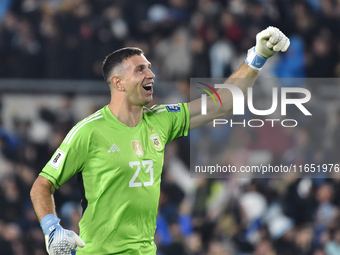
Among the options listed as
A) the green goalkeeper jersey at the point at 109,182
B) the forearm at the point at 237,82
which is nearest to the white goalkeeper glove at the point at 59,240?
the green goalkeeper jersey at the point at 109,182

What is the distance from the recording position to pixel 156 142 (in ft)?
13.5

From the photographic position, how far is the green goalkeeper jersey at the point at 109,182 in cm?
382

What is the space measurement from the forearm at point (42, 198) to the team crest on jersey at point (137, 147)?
0.63 meters

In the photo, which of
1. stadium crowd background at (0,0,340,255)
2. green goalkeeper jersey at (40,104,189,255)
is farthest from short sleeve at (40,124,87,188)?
stadium crowd background at (0,0,340,255)

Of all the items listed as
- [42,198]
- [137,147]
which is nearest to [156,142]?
[137,147]

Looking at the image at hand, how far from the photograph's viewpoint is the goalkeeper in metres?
3.81

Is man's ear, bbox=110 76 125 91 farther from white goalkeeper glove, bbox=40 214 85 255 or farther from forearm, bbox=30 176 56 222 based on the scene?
white goalkeeper glove, bbox=40 214 85 255

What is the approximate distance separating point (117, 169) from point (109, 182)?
0.10m

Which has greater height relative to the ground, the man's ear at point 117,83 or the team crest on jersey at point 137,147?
the man's ear at point 117,83

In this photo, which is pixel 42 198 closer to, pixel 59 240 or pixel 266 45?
pixel 59 240

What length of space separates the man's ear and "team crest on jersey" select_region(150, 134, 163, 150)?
0.42 metres

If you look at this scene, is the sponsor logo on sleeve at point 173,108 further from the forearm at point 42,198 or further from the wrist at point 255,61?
the forearm at point 42,198

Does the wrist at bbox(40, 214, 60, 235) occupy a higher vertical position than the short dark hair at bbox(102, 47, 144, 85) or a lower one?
lower

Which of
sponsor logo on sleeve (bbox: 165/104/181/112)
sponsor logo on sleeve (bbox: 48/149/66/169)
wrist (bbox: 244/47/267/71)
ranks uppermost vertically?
wrist (bbox: 244/47/267/71)
